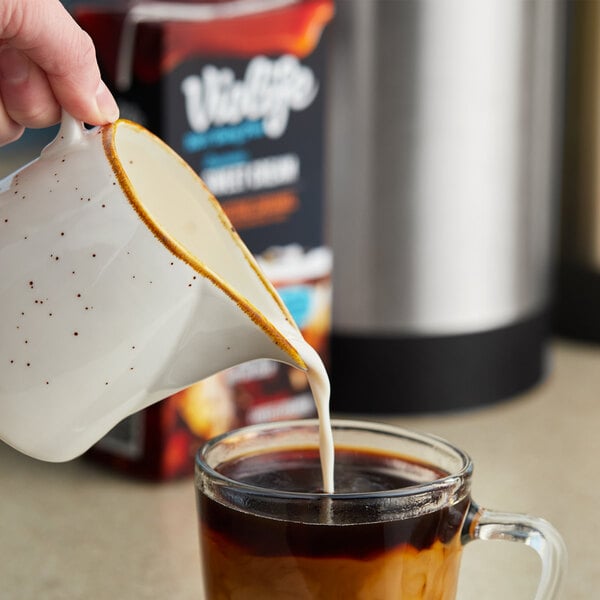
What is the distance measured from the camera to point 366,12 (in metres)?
0.99

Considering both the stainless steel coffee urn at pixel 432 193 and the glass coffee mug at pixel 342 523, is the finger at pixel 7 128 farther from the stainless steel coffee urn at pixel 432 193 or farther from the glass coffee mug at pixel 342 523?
the stainless steel coffee urn at pixel 432 193

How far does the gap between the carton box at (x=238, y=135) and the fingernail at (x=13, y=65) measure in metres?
0.24

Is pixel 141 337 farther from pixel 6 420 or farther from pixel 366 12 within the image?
pixel 366 12

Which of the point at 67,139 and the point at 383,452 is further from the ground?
the point at 67,139

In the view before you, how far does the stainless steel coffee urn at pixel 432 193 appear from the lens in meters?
1.00

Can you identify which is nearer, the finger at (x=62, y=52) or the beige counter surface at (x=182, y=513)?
the finger at (x=62, y=52)

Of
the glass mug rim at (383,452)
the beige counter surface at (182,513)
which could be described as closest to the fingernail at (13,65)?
the glass mug rim at (383,452)

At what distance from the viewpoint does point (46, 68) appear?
0.59 metres

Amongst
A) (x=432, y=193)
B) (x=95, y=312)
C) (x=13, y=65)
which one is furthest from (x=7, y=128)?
(x=432, y=193)

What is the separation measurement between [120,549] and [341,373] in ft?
1.02

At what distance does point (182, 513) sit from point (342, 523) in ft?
1.15

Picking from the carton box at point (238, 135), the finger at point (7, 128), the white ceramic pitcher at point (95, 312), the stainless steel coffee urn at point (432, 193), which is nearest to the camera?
the white ceramic pitcher at point (95, 312)

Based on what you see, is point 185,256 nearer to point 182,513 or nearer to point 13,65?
point 13,65

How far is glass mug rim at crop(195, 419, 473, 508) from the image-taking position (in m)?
0.54
